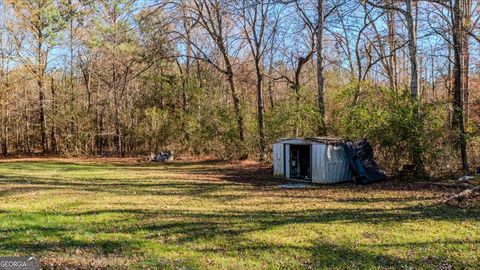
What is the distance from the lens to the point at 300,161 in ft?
46.3

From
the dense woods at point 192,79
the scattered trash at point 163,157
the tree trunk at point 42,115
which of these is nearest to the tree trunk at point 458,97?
the dense woods at point 192,79

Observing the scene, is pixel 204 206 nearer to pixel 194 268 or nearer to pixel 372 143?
pixel 194 268

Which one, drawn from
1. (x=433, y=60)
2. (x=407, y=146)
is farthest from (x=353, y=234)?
(x=433, y=60)

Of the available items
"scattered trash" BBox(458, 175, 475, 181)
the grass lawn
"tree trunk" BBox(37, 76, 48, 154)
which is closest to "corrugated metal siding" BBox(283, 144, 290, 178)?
the grass lawn

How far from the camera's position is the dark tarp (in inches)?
483

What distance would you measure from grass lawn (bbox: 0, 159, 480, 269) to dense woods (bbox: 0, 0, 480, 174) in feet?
17.7

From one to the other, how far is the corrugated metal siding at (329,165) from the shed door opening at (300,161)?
1349mm

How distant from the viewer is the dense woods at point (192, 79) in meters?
17.5

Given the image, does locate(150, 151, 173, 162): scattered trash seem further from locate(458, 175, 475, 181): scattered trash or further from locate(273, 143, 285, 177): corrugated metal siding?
locate(458, 175, 475, 181): scattered trash

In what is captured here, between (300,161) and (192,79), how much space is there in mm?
14549

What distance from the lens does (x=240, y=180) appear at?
1348 cm

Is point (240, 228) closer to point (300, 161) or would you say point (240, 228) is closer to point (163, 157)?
point (300, 161)

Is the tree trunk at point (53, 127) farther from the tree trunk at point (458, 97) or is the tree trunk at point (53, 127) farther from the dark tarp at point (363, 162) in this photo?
the tree trunk at point (458, 97)

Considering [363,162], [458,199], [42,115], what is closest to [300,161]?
[363,162]
